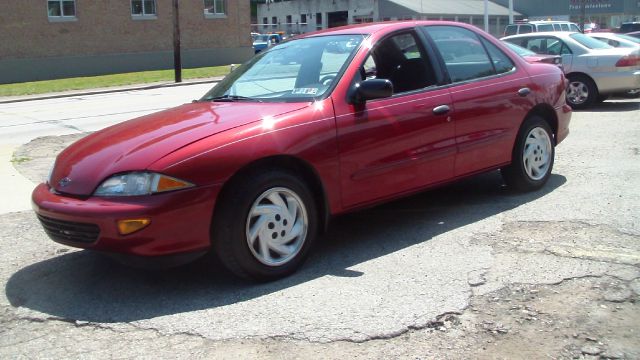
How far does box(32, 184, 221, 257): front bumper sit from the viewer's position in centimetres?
380

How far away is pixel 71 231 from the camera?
3.98m

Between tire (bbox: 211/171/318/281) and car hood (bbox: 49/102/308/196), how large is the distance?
0.45 metres

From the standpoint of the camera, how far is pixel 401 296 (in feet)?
13.1

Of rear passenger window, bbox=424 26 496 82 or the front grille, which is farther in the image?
rear passenger window, bbox=424 26 496 82

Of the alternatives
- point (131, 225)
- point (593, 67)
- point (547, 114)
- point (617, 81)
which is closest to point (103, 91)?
point (593, 67)

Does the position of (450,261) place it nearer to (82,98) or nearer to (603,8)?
(82,98)

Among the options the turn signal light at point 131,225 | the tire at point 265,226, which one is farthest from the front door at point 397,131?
the turn signal light at point 131,225

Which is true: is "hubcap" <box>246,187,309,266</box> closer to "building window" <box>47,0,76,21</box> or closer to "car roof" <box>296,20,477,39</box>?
"car roof" <box>296,20,477,39</box>

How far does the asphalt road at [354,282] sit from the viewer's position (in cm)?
350

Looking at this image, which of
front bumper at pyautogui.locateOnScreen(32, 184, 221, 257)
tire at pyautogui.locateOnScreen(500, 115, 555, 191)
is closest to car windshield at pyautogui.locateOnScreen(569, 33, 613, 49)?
tire at pyautogui.locateOnScreen(500, 115, 555, 191)

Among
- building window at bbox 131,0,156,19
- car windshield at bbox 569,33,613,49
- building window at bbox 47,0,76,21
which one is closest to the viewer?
car windshield at bbox 569,33,613,49

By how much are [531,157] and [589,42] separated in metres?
7.93

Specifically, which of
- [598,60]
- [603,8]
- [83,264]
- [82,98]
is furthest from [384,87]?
[603,8]

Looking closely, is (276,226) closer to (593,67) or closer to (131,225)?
(131,225)
